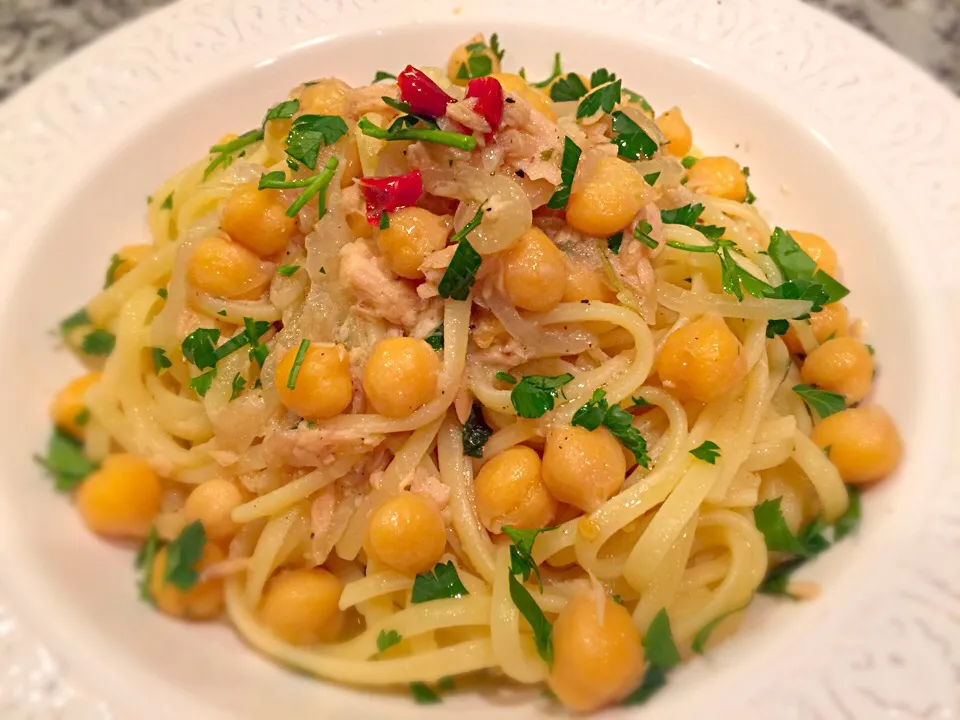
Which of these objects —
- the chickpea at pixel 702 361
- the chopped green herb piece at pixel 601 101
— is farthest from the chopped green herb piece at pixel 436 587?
the chopped green herb piece at pixel 601 101

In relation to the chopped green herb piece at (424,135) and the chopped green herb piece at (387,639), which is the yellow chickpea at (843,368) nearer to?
the chopped green herb piece at (424,135)

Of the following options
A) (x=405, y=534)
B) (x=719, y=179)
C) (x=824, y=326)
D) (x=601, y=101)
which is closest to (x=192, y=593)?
(x=405, y=534)

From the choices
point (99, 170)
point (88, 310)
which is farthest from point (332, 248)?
point (99, 170)

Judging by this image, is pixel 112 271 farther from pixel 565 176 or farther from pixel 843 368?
pixel 843 368

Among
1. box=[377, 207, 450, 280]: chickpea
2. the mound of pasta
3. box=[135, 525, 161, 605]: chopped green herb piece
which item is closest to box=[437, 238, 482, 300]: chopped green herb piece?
the mound of pasta

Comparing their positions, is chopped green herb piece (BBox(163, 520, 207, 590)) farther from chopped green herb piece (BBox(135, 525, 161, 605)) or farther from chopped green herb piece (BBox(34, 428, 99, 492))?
chopped green herb piece (BBox(34, 428, 99, 492))
